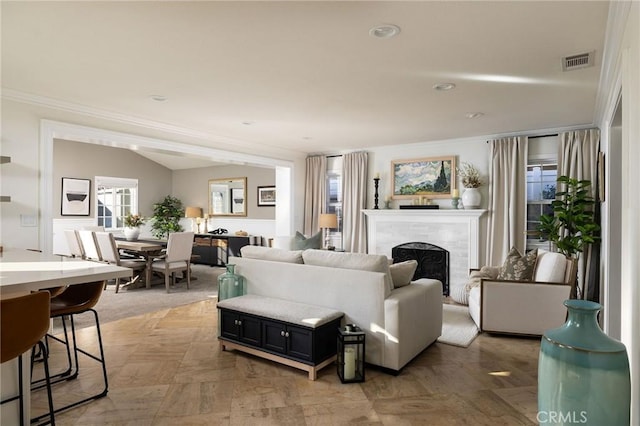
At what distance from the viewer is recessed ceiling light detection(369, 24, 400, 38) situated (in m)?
2.48

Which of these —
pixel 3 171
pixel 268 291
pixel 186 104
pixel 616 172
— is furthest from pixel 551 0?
pixel 3 171

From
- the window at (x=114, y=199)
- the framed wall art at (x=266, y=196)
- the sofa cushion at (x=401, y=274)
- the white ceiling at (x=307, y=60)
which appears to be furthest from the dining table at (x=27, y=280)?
the window at (x=114, y=199)

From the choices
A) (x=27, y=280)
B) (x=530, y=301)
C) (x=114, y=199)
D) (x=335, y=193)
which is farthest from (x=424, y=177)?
(x=114, y=199)

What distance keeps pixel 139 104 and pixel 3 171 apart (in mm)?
1469

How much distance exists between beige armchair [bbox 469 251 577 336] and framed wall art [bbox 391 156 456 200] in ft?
8.11

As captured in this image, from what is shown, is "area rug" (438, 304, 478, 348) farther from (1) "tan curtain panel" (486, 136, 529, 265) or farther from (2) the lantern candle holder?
(2) the lantern candle holder

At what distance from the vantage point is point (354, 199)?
712cm

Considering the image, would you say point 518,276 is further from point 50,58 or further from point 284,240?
point 50,58

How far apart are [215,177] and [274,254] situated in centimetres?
671

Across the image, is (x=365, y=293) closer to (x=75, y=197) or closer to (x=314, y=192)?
(x=314, y=192)

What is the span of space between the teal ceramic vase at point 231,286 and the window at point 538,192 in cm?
421

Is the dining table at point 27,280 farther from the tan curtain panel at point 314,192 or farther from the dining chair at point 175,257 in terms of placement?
the tan curtain panel at point 314,192

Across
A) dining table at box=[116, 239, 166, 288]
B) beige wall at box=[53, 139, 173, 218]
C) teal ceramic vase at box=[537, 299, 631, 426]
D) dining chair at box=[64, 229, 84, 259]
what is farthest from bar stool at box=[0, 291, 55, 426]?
beige wall at box=[53, 139, 173, 218]

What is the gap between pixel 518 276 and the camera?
4188 millimetres
